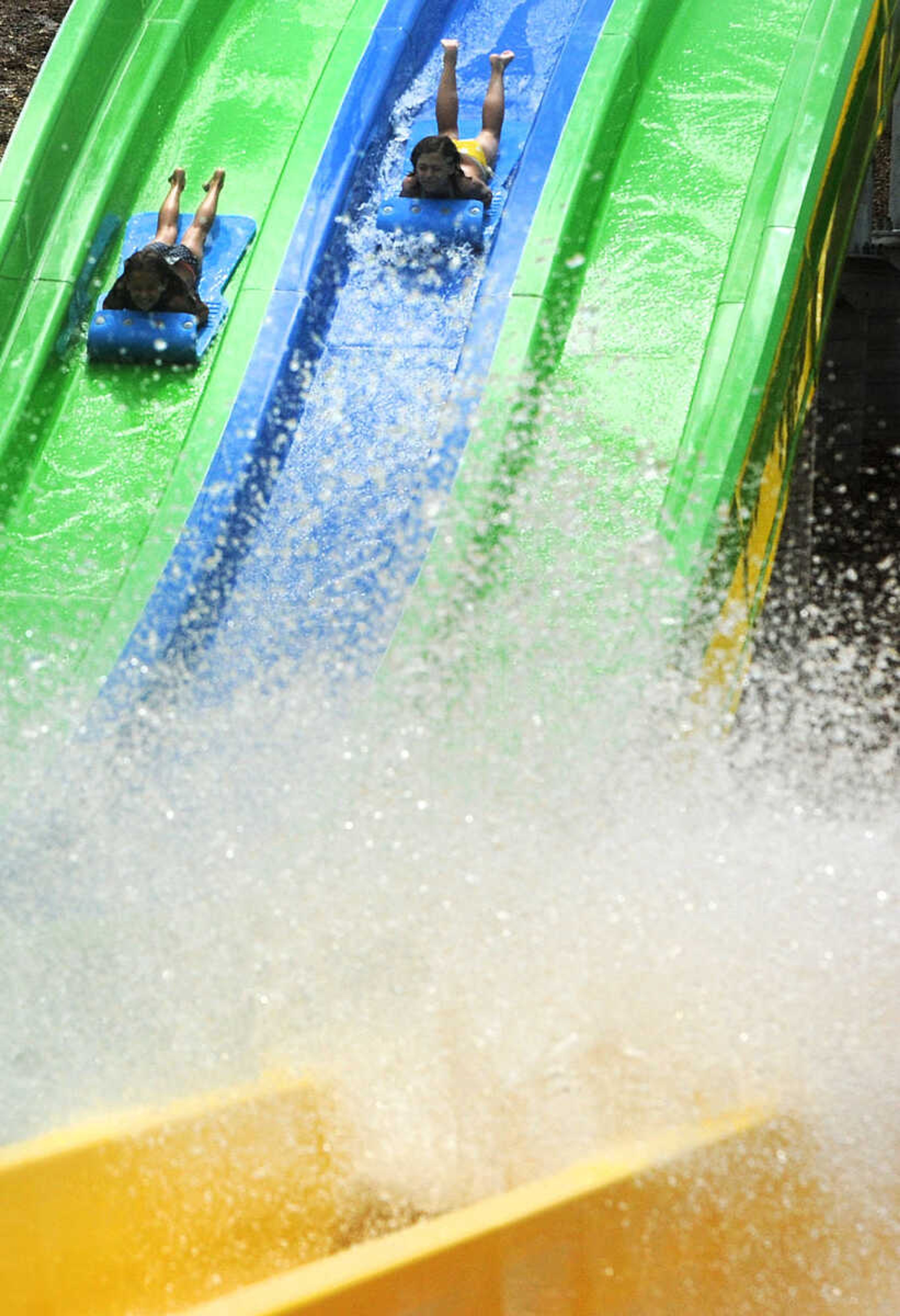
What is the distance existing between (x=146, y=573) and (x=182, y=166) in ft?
5.42

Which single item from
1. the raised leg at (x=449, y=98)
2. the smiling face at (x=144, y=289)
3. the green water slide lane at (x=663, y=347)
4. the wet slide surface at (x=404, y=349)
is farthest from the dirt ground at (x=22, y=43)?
the green water slide lane at (x=663, y=347)

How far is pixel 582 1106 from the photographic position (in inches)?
91.9

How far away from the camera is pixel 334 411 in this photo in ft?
12.7

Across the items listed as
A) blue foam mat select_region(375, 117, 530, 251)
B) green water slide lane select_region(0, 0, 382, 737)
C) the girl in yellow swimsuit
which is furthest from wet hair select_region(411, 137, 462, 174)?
green water slide lane select_region(0, 0, 382, 737)

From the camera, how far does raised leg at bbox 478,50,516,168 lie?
4.30 m

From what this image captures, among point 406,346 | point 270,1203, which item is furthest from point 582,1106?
point 406,346

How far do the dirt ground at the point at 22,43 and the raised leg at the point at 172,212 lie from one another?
4.62 metres

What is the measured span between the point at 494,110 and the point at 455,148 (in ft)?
1.33

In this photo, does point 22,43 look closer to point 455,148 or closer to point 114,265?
point 114,265

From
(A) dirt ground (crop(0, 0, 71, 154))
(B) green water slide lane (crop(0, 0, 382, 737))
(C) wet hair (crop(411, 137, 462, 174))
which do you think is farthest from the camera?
(A) dirt ground (crop(0, 0, 71, 154))

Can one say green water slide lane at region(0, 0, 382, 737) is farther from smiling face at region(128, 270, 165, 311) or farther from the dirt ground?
the dirt ground

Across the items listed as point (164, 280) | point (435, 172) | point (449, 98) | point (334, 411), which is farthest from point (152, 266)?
point (449, 98)

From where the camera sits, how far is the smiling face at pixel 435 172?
407cm

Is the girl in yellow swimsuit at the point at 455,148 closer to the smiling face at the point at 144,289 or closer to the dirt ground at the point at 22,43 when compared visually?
the smiling face at the point at 144,289
